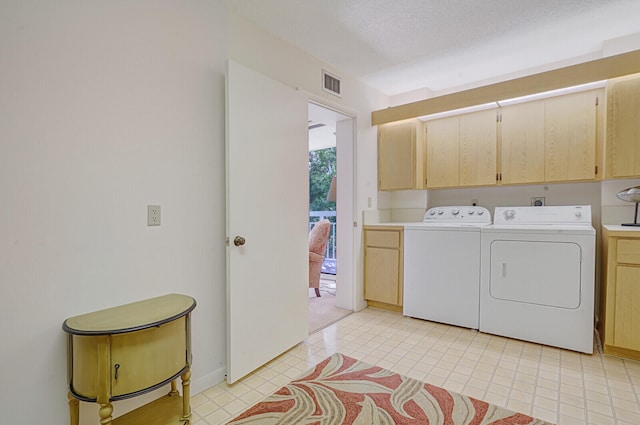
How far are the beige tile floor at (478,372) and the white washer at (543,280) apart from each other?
13 centimetres

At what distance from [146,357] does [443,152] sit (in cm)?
306

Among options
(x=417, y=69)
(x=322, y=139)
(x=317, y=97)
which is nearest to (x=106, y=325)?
(x=317, y=97)

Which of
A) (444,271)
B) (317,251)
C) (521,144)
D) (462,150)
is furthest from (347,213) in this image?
(521,144)

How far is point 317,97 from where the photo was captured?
8.86 feet

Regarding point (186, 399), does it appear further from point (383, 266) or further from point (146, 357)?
point (383, 266)

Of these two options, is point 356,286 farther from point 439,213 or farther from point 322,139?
point 322,139

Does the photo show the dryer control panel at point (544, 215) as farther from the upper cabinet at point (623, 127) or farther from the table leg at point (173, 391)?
the table leg at point (173, 391)

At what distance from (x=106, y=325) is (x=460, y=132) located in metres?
3.20

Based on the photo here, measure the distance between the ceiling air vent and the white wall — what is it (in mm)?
1049

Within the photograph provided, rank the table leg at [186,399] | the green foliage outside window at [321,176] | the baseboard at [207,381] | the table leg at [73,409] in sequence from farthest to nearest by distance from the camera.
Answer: the green foliage outside window at [321,176]
the baseboard at [207,381]
the table leg at [186,399]
the table leg at [73,409]

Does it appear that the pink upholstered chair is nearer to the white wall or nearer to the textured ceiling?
the textured ceiling

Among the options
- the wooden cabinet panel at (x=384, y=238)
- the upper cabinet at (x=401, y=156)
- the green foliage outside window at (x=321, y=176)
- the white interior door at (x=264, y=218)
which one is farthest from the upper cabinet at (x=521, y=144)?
the green foliage outside window at (x=321, y=176)

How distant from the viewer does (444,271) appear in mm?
2826

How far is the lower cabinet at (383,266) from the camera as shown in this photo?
3126 millimetres
